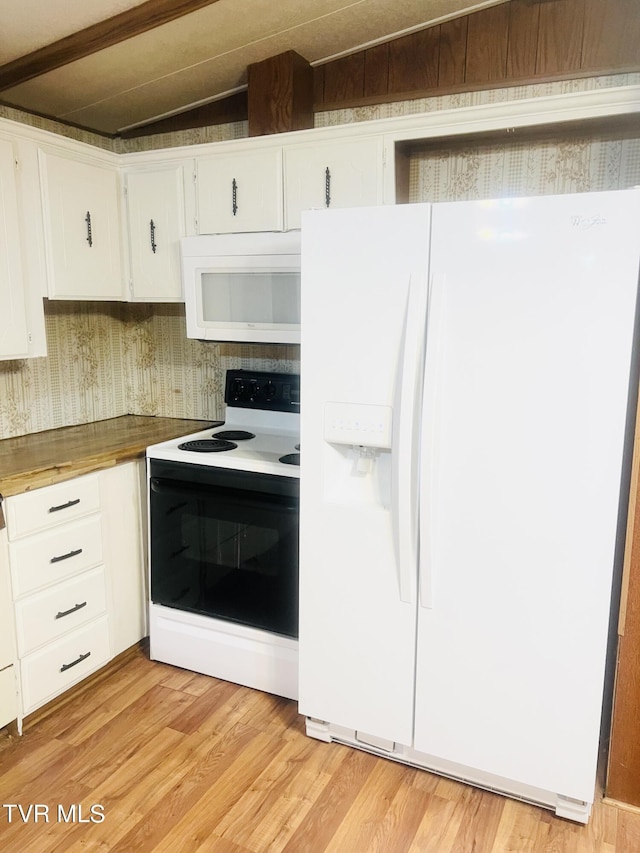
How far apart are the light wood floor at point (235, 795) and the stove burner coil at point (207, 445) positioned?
94 cm

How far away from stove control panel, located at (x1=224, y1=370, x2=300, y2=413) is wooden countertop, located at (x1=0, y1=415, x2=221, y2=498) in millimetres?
205

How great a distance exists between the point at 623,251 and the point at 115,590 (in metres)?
2.12

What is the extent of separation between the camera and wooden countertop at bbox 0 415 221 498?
2.12m

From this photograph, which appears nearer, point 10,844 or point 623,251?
point 623,251

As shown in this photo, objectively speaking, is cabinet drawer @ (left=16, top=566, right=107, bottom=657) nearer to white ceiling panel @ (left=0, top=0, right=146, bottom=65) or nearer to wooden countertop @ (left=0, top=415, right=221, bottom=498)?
wooden countertop @ (left=0, top=415, right=221, bottom=498)

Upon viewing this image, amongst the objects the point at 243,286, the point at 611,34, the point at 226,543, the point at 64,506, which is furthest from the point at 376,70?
the point at 64,506

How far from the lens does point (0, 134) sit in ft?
7.27

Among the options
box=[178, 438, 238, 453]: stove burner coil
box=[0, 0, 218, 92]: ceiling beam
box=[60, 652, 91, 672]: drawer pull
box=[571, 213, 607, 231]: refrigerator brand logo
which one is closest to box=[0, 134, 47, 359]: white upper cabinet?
box=[0, 0, 218, 92]: ceiling beam

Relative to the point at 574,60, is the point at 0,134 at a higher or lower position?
lower

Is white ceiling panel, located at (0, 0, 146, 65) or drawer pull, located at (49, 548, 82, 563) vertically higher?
white ceiling panel, located at (0, 0, 146, 65)

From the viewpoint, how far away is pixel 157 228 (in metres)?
2.70

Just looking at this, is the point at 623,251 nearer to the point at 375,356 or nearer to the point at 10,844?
the point at 375,356

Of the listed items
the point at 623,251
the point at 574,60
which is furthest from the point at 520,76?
the point at 623,251

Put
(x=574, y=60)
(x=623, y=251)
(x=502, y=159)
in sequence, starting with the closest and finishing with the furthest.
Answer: (x=623, y=251), (x=574, y=60), (x=502, y=159)
